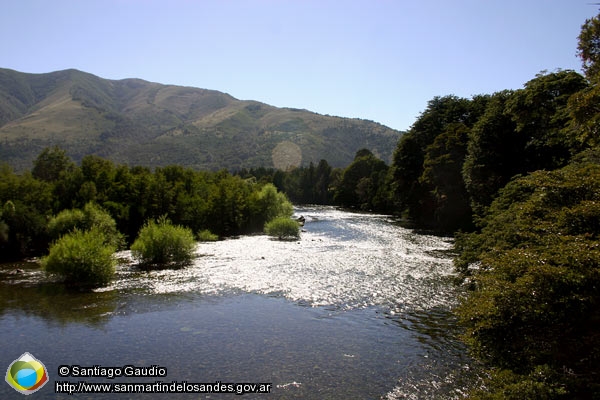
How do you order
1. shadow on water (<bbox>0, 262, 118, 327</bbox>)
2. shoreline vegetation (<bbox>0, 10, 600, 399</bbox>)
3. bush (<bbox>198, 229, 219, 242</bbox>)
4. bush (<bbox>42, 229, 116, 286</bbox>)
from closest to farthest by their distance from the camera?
shoreline vegetation (<bbox>0, 10, 600, 399</bbox>)
shadow on water (<bbox>0, 262, 118, 327</bbox>)
bush (<bbox>42, 229, 116, 286</bbox>)
bush (<bbox>198, 229, 219, 242</bbox>)

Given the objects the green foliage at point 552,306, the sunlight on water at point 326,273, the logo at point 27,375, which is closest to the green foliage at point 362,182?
the sunlight on water at point 326,273

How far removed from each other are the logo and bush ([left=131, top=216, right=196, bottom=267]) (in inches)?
707

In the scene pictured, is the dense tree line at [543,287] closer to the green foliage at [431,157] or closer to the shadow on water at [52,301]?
the shadow on water at [52,301]

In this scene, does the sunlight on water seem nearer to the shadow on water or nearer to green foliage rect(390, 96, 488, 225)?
the shadow on water

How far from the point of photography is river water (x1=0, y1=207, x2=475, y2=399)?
510 inches

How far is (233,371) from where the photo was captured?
13.4m

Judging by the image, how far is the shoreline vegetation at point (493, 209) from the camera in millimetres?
9836

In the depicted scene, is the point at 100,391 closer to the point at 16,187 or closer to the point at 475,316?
the point at 475,316

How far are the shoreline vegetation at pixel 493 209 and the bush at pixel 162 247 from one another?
131cm

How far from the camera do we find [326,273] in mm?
28734

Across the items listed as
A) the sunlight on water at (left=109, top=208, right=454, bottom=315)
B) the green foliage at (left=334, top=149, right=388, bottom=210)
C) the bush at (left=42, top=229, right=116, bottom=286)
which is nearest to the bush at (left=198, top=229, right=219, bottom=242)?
the sunlight on water at (left=109, top=208, right=454, bottom=315)

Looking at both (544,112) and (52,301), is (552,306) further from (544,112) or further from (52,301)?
(544,112)

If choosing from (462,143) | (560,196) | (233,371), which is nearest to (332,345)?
(233,371)

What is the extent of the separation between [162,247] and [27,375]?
19.8 m
